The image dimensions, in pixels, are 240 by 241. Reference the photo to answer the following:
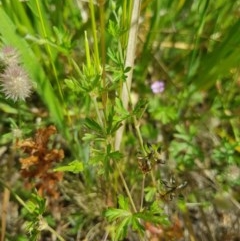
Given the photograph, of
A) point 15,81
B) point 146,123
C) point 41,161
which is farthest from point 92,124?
point 146,123

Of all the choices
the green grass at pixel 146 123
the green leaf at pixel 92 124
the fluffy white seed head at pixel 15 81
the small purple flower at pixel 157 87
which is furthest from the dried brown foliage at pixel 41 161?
the small purple flower at pixel 157 87

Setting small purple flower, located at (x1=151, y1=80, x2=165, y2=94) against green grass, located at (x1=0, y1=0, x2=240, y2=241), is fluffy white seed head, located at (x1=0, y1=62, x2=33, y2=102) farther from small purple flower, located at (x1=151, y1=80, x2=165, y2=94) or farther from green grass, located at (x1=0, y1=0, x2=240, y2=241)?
small purple flower, located at (x1=151, y1=80, x2=165, y2=94)

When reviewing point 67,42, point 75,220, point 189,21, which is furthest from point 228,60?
point 75,220

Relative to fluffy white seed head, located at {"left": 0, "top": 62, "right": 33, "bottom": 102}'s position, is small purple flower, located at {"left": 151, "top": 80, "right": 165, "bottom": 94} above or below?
below

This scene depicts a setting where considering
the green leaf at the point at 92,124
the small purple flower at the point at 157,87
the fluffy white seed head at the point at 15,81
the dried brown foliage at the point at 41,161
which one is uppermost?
the fluffy white seed head at the point at 15,81

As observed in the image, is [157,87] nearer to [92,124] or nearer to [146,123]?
[146,123]

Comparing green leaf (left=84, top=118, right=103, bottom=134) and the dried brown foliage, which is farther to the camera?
the dried brown foliage

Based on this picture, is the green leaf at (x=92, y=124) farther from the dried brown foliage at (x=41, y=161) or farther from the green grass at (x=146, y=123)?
the dried brown foliage at (x=41, y=161)

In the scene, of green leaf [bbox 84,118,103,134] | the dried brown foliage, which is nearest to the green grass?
the dried brown foliage
